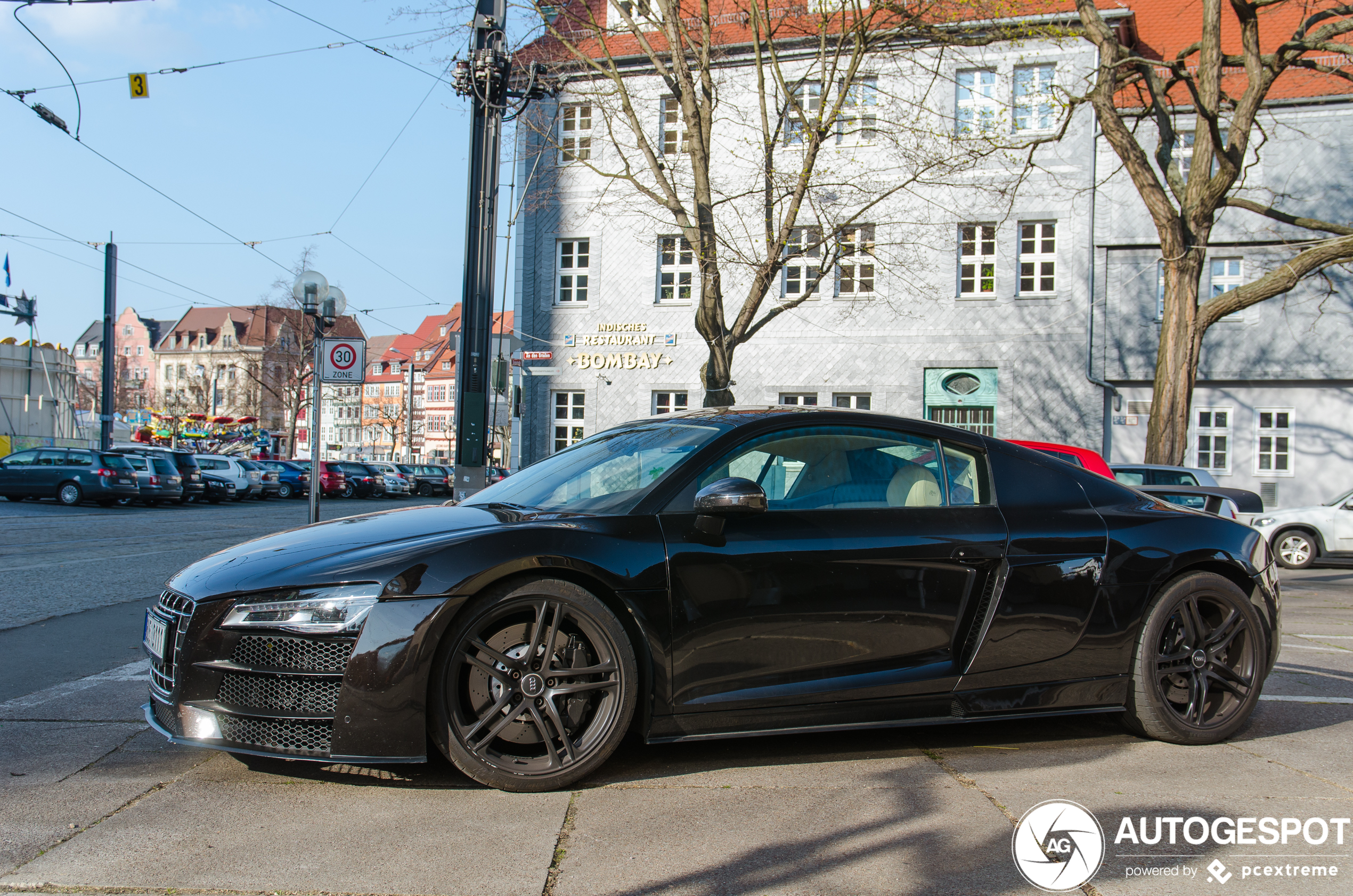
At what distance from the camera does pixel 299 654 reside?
10.8 feet

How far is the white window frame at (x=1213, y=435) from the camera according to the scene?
2547 centimetres

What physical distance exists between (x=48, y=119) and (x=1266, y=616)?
1011 inches

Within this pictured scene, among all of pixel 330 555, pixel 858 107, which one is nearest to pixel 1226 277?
pixel 858 107

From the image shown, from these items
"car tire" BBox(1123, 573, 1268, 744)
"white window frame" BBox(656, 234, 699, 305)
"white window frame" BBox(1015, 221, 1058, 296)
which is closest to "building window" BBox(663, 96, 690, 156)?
"white window frame" BBox(656, 234, 699, 305)

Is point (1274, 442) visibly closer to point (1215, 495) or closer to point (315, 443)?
point (1215, 495)

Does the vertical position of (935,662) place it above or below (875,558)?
below

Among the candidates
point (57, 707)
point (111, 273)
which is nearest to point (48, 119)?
point (111, 273)

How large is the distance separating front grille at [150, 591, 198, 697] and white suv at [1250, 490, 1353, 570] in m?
16.3

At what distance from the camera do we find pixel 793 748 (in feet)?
13.5

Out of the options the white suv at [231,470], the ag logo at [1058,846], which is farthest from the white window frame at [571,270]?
the ag logo at [1058,846]

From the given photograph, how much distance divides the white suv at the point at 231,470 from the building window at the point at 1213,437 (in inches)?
1191

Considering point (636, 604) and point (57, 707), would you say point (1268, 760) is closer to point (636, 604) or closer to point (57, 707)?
point (636, 604)

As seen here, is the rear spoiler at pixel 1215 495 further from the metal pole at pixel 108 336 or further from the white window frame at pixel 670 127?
the metal pole at pixel 108 336
